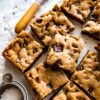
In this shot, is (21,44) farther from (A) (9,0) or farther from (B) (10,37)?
(A) (9,0)

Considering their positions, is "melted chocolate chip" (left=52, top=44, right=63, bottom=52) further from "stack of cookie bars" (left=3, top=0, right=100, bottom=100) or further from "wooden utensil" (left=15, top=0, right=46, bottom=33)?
"wooden utensil" (left=15, top=0, right=46, bottom=33)

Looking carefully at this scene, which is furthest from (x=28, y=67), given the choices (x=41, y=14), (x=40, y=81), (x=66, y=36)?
(x=41, y=14)

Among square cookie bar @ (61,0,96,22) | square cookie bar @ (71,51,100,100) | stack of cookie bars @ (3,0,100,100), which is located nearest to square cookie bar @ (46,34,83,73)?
stack of cookie bars @ (3,0,100,100)

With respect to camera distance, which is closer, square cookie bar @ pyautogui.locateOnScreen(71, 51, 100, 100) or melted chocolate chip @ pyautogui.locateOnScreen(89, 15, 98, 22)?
square cookie bar @ pyautogui.locateOnScreen(71, 51, 100, 100)

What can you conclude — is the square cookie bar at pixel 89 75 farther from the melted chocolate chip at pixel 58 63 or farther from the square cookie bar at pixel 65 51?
the melted chocolate chip at pixel 58 63

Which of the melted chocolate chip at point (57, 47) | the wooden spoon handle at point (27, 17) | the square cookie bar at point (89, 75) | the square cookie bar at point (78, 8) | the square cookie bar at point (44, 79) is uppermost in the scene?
the wooden spoon handle at point (27, 17)

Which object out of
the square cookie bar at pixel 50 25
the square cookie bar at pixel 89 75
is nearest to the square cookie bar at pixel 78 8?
the square cookie bar at pixel 50 25

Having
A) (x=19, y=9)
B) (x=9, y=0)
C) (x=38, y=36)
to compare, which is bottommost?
(x=38, y=36)
